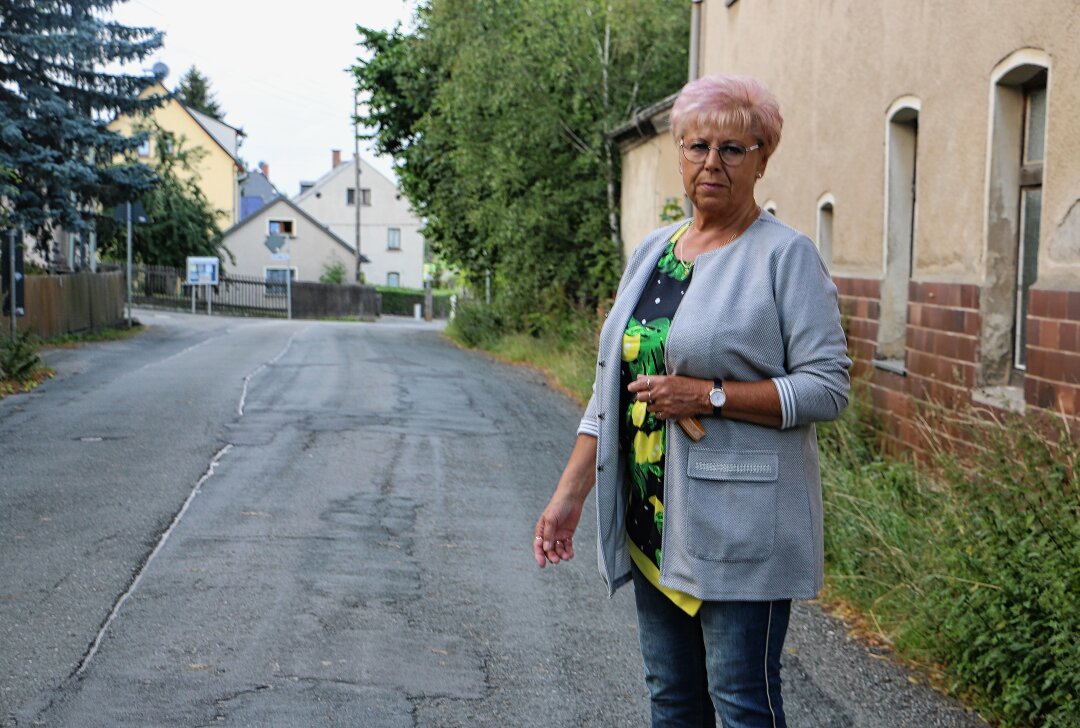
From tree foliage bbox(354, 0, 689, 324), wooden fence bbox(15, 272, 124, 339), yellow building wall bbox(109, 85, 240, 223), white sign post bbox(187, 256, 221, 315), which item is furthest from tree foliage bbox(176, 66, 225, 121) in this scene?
tree foliage bbox(354, 0, 689, 324)

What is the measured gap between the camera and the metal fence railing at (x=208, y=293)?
180 ft

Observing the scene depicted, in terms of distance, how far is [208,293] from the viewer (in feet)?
176

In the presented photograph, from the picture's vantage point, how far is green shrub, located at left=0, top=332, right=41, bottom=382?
50.0 ft

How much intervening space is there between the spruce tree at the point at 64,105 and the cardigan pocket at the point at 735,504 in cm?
2216

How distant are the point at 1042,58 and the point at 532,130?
14.5 metres

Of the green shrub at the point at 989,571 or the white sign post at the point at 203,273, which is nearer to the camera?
the green shrub at the point at 989,571

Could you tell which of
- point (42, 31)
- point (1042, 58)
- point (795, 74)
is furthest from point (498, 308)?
point (1042, 58)

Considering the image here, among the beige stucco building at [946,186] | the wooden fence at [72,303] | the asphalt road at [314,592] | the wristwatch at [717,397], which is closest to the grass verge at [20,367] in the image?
the asphalt road at [314,592]

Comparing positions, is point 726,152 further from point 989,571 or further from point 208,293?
point 208,293

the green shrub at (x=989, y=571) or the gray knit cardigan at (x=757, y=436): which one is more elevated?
the gray knit cardigan at (x=757, y=436)

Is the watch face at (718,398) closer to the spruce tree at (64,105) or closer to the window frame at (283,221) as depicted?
the spruce tree at (64,105)

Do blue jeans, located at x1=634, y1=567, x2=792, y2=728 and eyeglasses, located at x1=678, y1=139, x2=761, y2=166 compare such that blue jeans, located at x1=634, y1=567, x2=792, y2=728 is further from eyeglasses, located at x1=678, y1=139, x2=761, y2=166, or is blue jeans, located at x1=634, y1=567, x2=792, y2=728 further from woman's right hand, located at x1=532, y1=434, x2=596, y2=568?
eyeglasses, located at x1=678, y1=139, x2=761, y2=166

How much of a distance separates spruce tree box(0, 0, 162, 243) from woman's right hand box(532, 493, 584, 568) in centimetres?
2170

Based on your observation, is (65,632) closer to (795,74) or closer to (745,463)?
(745,463)
